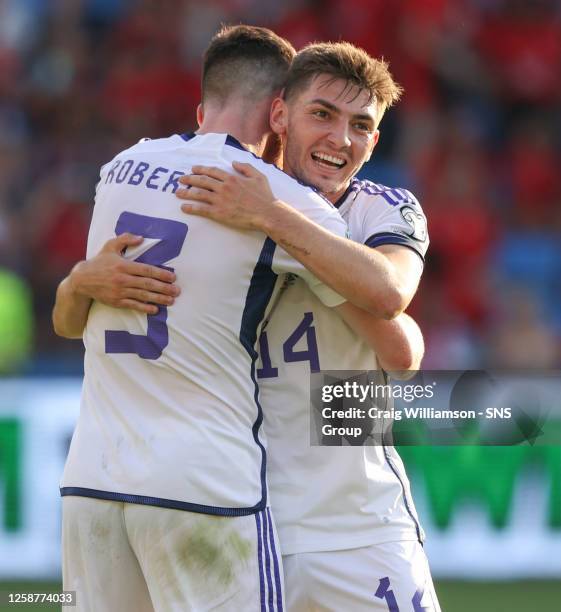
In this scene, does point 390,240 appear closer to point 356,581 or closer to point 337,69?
point 337,69

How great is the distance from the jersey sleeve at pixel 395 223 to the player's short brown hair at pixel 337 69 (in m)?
0.34

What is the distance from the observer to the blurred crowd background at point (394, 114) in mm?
9383

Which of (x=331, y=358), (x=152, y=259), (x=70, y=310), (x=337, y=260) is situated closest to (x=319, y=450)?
(x=331, y=358)

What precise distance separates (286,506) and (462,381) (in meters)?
3.36

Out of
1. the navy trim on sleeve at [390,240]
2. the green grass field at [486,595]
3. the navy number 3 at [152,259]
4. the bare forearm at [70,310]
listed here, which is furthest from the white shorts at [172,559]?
the green grass field at [486,595]

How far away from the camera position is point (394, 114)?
1023cm

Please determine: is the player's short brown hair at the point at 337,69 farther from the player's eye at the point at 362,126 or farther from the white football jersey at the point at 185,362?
the white football jersey at the point at 185,362

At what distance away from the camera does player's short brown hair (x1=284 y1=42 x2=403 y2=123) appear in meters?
3.63

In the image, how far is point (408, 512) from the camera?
3.59 meters

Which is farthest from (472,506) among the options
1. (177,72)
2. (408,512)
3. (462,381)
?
(177,72)

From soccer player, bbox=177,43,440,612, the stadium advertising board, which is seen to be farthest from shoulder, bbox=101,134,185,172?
the stadium advertising board

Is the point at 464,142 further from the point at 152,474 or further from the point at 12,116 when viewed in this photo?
the point at 152,474

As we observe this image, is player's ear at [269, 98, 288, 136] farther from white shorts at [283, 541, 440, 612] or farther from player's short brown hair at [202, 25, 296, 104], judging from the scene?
white shorts at [283, 541, 440, 612]

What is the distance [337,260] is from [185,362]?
50 centimetres
